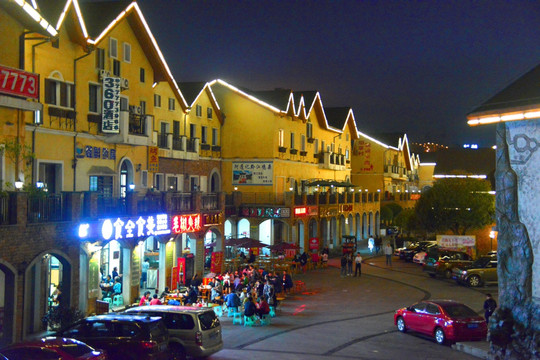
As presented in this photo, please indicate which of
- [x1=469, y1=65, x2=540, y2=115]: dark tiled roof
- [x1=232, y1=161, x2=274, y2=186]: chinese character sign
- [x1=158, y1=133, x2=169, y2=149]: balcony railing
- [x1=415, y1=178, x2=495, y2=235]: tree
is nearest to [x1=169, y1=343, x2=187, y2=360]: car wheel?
[x1=469, y1=65, x2=540, y2=115]: dark tiled roof

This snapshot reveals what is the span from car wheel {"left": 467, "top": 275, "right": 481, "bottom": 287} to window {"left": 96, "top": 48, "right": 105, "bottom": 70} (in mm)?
23078

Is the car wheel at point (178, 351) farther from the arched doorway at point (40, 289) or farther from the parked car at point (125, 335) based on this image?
the arched doorway at point (40, 289)

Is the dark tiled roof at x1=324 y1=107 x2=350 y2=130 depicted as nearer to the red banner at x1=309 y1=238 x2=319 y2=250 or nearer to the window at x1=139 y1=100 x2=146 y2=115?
the red banner at x1=309 y1=238 x2=319 y2=250

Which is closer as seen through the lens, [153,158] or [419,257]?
[153,158]

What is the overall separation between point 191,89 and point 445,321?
24955 millimetres

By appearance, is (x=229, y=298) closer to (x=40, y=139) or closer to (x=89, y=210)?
(x=89, y=210)

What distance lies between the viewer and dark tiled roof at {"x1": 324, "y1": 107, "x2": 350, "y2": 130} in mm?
60250

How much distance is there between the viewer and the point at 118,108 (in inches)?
1072

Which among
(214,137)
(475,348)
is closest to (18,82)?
(475,348)

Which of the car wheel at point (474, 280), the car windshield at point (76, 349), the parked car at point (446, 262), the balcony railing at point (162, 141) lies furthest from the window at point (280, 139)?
the car windshield at point (76, 349)

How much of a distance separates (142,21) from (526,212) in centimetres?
2113

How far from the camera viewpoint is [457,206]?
4903 centimetres

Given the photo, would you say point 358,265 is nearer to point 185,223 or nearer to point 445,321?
point 185,223

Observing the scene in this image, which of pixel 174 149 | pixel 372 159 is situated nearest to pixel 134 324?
pixel 174 149
